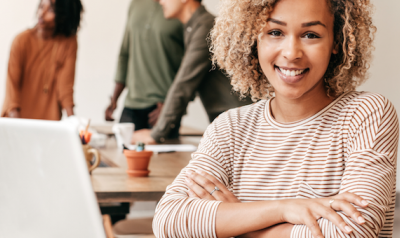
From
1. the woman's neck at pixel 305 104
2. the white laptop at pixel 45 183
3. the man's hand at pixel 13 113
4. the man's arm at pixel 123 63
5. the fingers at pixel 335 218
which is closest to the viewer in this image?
the white laptop at pixel 45 183

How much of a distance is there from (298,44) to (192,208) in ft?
1.49

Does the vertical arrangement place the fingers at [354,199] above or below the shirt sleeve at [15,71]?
above

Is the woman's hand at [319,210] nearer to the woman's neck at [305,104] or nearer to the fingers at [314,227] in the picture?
the fingers at [314,227]

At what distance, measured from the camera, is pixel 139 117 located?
314 cm

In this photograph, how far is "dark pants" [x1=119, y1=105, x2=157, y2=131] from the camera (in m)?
3.13

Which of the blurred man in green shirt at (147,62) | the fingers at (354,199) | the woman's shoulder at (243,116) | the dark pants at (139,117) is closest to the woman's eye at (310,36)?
the woman's shoulder at (243,116)

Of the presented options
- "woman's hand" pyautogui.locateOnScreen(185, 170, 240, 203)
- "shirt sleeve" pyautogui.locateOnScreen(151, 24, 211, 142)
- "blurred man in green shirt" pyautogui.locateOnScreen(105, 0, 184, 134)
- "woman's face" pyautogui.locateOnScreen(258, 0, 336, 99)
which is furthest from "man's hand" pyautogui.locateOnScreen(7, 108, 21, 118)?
"woman's face" pyautogui.locateOnScreen(258, 0, 336, 99)

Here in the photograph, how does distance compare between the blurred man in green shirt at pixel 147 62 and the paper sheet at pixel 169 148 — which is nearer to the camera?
the paper sheet at pixel 169 148

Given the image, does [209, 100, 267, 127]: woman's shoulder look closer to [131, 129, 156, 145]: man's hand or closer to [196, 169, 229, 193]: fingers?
[196, 169, 229, 193]: fingers

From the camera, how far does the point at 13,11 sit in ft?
15.5

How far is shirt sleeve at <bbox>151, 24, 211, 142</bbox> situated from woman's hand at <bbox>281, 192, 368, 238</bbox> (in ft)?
4.55

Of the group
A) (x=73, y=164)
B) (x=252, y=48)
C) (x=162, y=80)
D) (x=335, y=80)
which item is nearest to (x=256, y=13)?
(x=252, y=48)

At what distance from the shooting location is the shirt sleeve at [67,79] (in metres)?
3.07

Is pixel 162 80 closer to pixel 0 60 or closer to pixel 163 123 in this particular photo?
pixel 163 123
